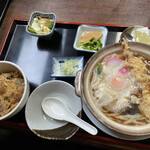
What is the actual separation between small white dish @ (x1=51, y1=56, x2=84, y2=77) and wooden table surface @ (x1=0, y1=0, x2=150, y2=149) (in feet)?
2.35

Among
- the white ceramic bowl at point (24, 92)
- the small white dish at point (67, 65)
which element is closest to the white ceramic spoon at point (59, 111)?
the white ceramic bowl at point (24, 92)

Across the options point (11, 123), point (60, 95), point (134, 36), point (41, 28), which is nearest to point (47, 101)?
point (60, 95)

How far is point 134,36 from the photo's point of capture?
5.77 ft

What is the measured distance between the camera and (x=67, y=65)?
1709mm

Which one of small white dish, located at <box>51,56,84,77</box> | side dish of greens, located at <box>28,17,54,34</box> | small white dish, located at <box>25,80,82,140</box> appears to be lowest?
small white dish, located at <box>25,80,82,140</box>

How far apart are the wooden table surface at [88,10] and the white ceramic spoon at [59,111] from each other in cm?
123

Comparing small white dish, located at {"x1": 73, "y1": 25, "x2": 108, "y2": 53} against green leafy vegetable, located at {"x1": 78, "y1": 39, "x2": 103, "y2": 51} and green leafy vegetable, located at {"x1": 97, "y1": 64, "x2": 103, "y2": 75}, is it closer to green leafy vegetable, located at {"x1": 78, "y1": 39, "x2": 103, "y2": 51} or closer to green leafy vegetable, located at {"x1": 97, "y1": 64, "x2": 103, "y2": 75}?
Result: green leafy vegetable, located at {"x1": 78, "y1": 39, "x2": 103, "y2": 51}

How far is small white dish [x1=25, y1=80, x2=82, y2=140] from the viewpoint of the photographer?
1.39 m

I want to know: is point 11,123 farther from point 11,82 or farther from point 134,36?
point 134,36

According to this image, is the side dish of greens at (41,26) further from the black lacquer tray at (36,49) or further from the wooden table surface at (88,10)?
the wooden table surface at (88,10)

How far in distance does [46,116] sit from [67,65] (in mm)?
566

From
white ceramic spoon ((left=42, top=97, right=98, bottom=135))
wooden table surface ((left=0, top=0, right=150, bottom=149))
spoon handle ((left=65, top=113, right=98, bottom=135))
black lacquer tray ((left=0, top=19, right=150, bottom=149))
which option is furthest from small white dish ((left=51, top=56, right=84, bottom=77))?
wooden table surface ((left=0, top=0, right=150, bottom=149))

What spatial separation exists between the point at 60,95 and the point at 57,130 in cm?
35

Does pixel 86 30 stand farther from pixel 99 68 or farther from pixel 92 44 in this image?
pixel 99 68
